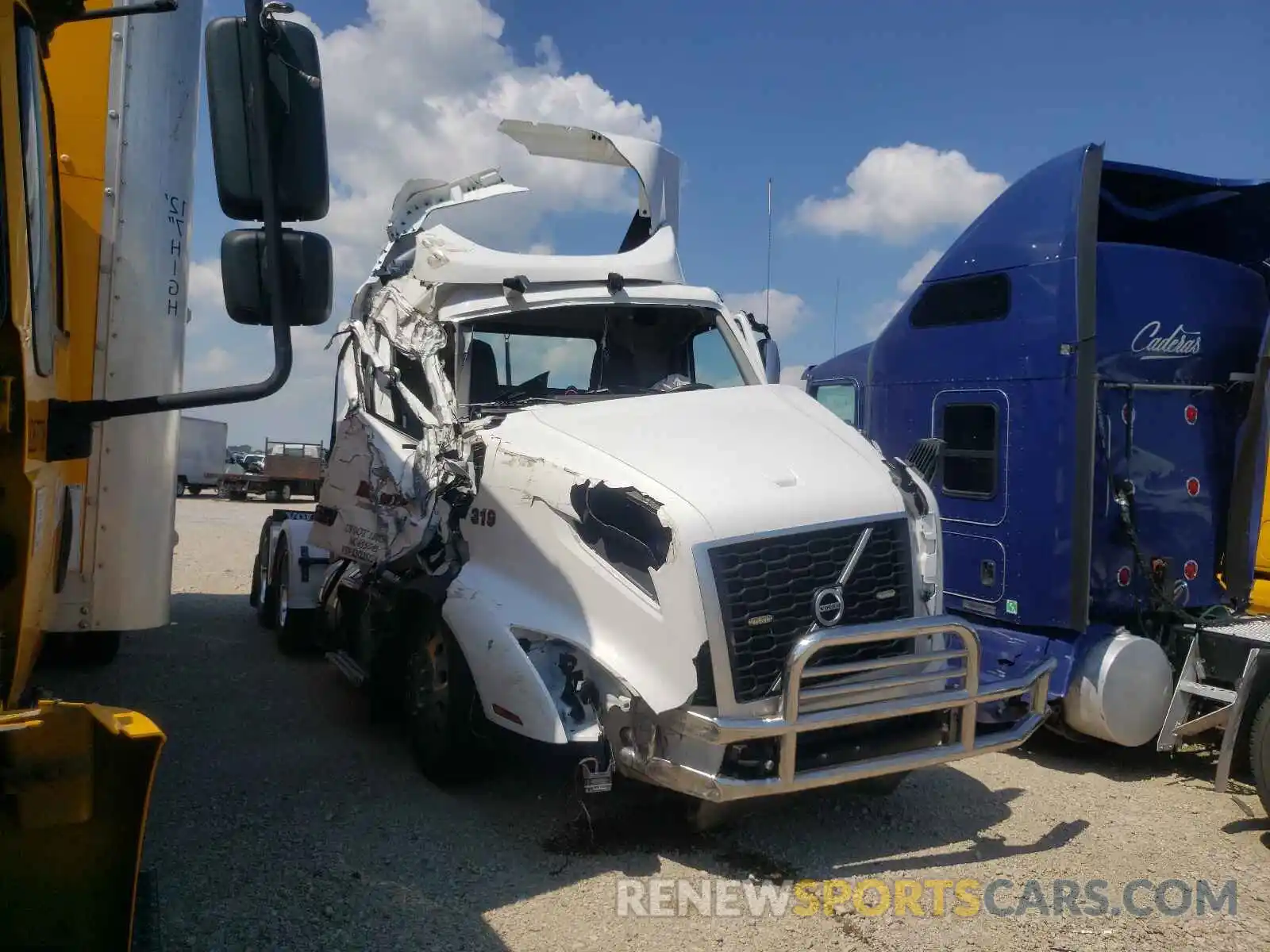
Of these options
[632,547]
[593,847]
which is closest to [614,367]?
[632,547]

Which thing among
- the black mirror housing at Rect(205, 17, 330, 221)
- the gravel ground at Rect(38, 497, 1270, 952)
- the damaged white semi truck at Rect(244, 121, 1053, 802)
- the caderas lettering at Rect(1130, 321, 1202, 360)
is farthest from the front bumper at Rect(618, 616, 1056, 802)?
the caderas lettering at Rect(1130, 321, 1202, 360)

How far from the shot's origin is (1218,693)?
572 centimetres

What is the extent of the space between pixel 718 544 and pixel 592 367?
2.44 metres

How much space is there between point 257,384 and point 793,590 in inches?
94.1

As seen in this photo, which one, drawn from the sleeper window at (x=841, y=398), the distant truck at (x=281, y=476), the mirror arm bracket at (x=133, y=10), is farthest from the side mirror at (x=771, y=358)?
the distant truck at (x=281, y=476)

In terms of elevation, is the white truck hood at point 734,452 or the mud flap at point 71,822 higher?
the white truck hood at point 734,452

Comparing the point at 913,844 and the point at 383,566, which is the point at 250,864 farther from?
the point at 913,844

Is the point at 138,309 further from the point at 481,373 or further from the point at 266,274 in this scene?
the point at 481,373

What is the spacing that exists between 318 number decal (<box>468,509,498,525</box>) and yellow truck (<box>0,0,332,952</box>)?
1.49 metres

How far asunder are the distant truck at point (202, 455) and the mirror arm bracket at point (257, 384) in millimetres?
34592

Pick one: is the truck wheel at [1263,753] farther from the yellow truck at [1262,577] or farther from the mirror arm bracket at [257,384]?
the mirror arm bracket at [257,384]

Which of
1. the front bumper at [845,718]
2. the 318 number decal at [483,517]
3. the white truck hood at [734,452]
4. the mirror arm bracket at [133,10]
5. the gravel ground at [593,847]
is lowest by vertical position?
the gravel ground at [593,847]

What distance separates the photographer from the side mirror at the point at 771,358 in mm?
6332

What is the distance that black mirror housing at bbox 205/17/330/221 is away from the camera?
8.74 feet
